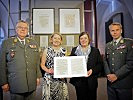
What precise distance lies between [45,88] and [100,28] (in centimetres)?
495

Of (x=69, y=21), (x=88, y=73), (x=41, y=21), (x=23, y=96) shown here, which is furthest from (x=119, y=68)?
(x=41, y=21)

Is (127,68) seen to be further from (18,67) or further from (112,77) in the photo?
(18,67)

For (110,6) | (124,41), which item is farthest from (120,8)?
(124,41)

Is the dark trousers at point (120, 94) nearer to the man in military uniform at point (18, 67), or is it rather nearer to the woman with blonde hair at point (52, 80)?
the woman with blonde hair at point (52, 80)

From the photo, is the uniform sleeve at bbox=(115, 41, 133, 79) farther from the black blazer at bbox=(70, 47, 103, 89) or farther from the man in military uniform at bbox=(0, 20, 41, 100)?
the man in military uniform at bbox=(0, 20, 41, 100)

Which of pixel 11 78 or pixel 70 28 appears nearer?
pixel 11 78

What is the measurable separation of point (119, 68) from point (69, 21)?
1988 millimetres

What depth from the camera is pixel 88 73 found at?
2.17 metres

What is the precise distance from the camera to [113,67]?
2.24m

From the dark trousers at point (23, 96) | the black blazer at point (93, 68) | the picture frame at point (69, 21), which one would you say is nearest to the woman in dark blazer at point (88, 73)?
the black blazer at point (93, 68)

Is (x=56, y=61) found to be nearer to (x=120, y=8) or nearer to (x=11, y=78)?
(x=11, y=78)

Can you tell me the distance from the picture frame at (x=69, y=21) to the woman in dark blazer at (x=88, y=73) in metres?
1.74

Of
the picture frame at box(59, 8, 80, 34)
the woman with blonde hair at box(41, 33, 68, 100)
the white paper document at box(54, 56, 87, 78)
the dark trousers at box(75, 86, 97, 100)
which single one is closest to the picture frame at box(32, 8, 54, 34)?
the picture frame at box(59, 8, 80, 34)

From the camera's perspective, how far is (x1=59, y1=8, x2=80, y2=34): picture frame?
13.0 ft
